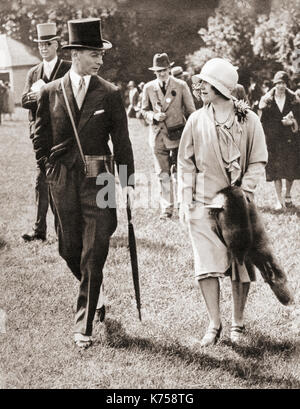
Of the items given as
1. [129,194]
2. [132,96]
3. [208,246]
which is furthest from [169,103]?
[132,96]

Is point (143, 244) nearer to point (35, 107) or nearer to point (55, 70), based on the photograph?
point (35, 107)

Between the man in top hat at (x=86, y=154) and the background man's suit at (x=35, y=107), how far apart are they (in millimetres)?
1954

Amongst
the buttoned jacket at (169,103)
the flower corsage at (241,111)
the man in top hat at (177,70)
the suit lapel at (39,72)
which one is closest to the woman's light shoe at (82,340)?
the flower corsage at (241,111)

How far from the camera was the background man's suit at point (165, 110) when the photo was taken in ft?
29.8

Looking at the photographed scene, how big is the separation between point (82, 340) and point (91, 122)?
5.31ft

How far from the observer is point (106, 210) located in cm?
496

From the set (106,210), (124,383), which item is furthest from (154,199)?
(124,383)

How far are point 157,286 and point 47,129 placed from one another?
1827 millimetres

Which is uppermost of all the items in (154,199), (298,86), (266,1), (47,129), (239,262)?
(266,1)

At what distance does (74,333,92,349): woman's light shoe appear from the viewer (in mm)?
4858

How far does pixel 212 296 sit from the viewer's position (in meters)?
4.98

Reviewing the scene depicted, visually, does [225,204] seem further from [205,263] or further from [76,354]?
[76,354]

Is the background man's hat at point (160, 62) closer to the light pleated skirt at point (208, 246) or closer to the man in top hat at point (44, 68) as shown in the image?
the man in top hat at point (44, 68)
